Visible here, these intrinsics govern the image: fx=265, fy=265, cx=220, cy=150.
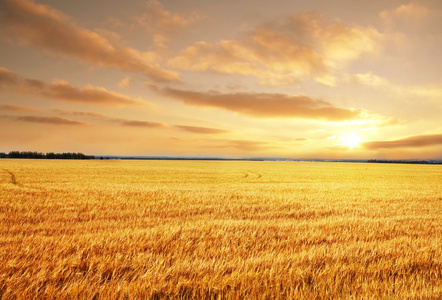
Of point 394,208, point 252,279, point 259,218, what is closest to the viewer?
point 252,279

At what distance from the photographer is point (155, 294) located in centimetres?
366

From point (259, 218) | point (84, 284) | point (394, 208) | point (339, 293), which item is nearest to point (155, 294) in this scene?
point (84, 284)

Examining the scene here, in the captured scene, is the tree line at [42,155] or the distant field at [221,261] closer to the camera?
the distant field at [221,261]

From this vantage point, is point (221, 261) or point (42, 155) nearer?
point (221, 261)

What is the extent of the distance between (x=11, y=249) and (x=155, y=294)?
3894 mm

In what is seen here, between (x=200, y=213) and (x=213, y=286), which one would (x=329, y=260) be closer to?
(x=213, y=286)

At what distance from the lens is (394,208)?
13.4 m

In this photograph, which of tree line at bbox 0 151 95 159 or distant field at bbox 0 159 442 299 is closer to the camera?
distant field at bbox 0 159 442 299

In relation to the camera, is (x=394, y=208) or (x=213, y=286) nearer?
(x=213, y=286)

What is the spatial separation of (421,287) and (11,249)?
7.63 meters

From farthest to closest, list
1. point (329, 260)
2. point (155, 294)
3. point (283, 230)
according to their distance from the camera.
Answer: point (283, 230), point (329, 260), point (155, 294)

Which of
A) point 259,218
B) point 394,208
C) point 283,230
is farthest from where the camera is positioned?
point 394,208

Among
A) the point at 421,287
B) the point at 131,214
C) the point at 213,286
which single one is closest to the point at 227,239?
the point at 213,286

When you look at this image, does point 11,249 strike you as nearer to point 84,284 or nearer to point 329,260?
point 84,284
